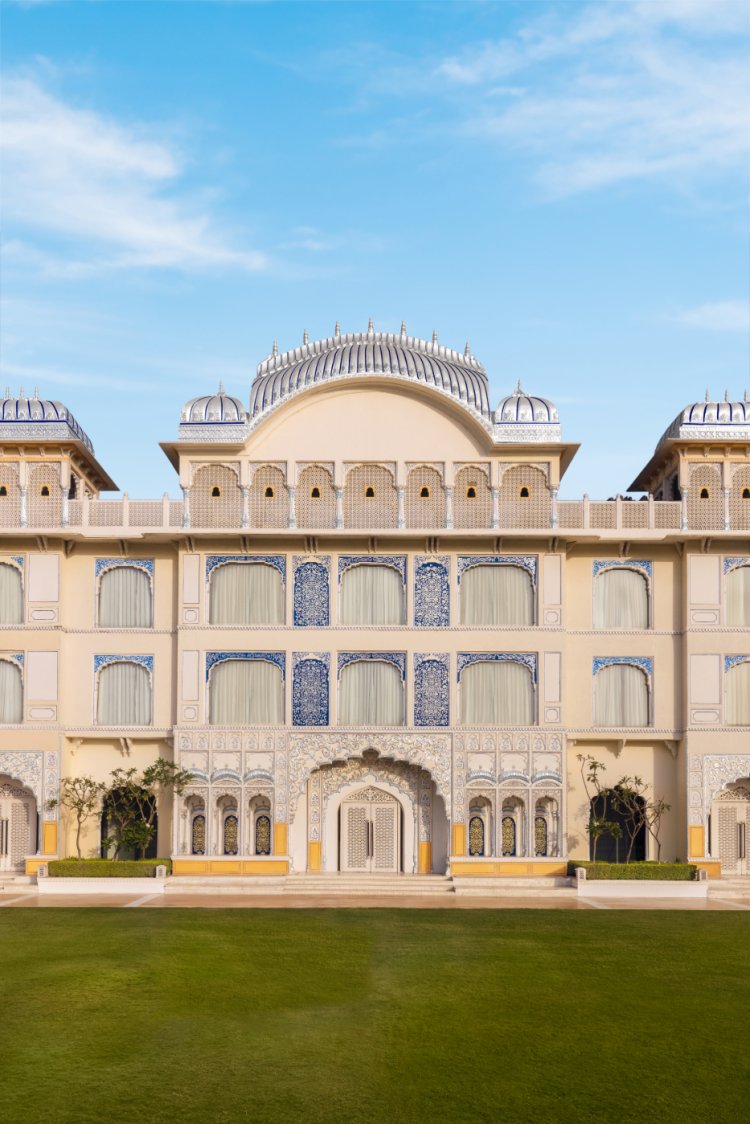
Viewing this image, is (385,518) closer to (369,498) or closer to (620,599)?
(369,498)

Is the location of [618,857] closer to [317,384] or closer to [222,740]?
[222,740]

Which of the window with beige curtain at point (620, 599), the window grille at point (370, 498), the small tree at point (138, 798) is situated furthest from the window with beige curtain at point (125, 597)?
the window with beige curtain at point (620, 599)

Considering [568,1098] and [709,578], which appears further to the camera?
[709,578]

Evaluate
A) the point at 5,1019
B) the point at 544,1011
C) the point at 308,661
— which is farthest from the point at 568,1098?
the point at 308,661

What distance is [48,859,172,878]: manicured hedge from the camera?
24828 millimetres

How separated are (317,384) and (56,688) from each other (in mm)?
8863

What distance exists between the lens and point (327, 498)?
1059 inches

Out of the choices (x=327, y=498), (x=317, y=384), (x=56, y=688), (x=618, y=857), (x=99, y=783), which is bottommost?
(x=618, y=857)

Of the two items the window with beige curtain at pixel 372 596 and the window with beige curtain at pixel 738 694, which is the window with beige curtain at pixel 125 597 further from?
the window with beige curtain at pixel 738 694

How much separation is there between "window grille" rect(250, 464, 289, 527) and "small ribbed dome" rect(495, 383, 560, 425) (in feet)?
16.6

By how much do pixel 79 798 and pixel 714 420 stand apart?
16.6 meters

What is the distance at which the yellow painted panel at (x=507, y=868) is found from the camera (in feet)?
85.2

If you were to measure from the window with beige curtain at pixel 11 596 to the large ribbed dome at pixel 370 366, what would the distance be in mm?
6478

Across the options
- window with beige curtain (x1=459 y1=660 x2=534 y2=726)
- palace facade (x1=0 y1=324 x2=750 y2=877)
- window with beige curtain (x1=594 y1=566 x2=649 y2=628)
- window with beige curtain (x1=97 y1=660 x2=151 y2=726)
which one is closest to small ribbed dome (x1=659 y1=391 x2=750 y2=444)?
palace facade (x1=0 y1=324 x2=750 y2=877)
